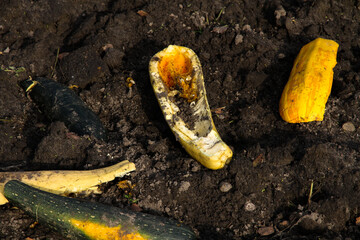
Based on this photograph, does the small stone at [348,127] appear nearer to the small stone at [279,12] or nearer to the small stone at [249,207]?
the small stone at [249,207]

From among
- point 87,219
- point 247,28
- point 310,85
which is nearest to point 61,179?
point 87,219

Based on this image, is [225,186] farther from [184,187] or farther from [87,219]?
[87,219]

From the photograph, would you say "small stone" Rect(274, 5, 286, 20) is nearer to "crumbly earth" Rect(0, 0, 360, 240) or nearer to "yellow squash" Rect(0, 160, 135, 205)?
"crumbly earth" Rect(0, 0, 360, 240)

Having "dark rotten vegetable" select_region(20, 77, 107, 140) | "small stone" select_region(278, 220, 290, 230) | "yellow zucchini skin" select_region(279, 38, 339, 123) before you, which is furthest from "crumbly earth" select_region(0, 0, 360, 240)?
"yellow zucchini skin" select_region(279, 38, 339, 123)

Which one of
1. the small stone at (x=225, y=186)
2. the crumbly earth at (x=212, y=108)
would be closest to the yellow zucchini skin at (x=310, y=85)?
the crumbly earth at (x=212, y=108)

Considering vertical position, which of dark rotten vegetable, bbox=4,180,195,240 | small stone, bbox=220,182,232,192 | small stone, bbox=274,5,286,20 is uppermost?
small stone, bbox=274,5,286,20

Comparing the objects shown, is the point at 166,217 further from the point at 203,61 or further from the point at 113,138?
the point at 203,61

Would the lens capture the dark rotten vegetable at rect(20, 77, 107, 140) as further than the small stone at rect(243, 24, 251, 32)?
No

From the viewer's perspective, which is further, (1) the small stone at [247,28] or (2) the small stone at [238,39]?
(1) the small stone at [247,28]
